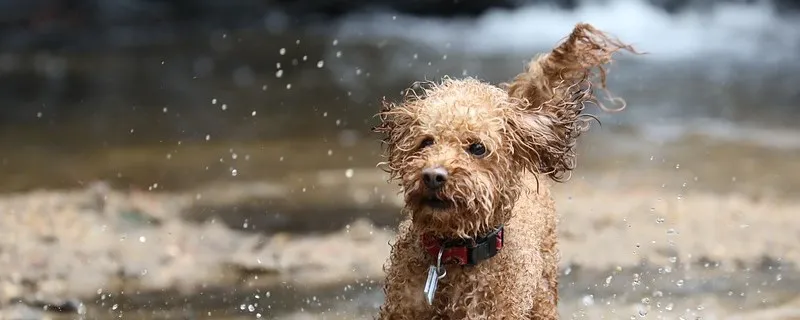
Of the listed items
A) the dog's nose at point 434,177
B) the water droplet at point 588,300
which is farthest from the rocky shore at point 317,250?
the dog's nose at point 434,177

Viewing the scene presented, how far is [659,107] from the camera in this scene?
40.9 feet

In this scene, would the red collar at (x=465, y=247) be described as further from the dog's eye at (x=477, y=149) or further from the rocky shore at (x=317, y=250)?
the rocky shore at (x=317, y=250)

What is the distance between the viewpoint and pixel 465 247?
12.6 ft

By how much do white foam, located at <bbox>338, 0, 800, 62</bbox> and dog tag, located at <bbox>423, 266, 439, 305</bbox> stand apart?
1080 centimetres

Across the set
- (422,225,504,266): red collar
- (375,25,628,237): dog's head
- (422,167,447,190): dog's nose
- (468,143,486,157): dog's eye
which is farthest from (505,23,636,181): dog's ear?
(422,167,447,190): dog's nose

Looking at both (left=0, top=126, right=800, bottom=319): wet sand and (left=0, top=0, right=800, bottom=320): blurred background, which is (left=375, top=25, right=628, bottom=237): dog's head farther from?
(left=0, top=126, right=800, bottom=319): wet sand

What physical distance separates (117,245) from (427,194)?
4264mm

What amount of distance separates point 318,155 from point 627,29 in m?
8.09

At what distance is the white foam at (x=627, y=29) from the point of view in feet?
49.7

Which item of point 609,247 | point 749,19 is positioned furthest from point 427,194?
point 749,19

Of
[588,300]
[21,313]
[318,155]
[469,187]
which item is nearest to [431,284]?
[469,187]

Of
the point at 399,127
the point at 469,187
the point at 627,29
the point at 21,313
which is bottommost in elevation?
the point at 469,187

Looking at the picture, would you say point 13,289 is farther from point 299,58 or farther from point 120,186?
point 299,58

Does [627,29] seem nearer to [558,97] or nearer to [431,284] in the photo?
[558,97]
